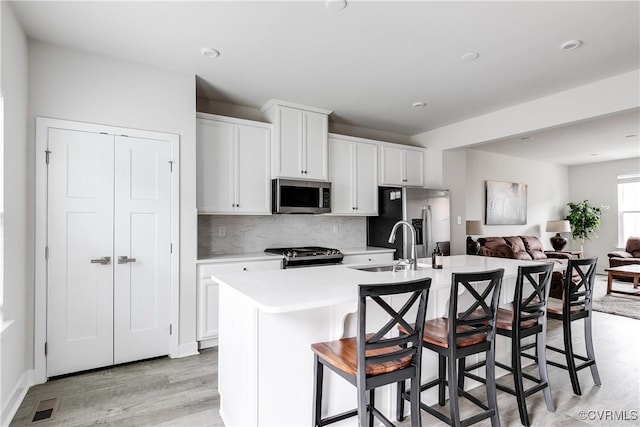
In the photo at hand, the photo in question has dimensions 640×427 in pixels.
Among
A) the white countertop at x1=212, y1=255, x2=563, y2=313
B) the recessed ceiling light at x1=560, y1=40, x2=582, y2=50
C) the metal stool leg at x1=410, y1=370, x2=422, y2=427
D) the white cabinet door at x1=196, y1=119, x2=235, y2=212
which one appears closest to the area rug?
the white countertop at x1=212, y1=255, x2=563, y2=313

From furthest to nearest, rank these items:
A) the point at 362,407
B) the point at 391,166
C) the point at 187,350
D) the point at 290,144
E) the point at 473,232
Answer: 1. the point at 473,232
2. the point at 391,166
3. the point at 290,144
4. the point at 187,350
5. the point at 362,407

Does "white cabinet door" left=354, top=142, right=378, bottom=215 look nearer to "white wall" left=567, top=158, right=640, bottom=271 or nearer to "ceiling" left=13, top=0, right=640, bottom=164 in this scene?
"ceiling" left=13, top=0, right=640, bottom=164

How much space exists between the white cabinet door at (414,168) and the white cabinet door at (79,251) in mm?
3765

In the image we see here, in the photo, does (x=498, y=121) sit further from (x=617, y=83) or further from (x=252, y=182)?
(x=252, y=182)

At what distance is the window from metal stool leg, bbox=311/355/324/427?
353 inches

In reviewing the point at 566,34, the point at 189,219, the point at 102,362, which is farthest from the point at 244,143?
the point at 566,34

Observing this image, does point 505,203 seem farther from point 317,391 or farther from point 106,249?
point 106,249

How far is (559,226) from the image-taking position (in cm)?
758

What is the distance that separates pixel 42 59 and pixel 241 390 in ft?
9.64

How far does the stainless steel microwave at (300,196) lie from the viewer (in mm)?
3867

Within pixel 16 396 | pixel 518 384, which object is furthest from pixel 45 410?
pixel 518 384

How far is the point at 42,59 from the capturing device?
8.85 feet

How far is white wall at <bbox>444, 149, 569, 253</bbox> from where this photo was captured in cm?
520

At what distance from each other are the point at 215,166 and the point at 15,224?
66.5 inches
